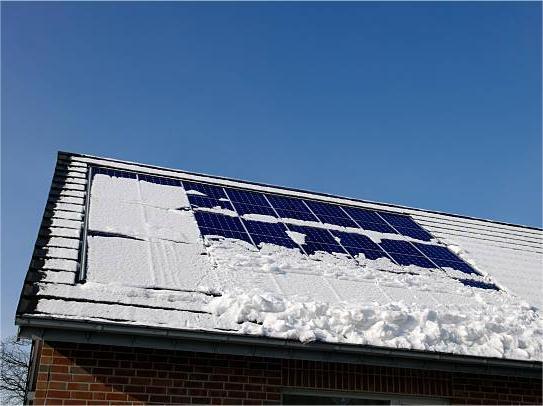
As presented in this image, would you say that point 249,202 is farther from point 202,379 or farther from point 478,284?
point 202,379

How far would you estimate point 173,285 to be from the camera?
20.5ft

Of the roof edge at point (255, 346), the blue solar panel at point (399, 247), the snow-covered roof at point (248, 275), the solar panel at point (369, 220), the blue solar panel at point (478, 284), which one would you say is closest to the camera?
the roof edge at point (255, 346)

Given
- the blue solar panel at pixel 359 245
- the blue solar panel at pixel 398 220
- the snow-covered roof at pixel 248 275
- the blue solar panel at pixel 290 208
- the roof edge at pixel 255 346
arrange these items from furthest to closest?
the blue solar panel at pixel 398 220 < the blue solar panel at pixel 290 208 < the blue solar panel at pixel 359 245 < the snow-covered roof at pixel 248 275 < the roof edge at pixel 255 346

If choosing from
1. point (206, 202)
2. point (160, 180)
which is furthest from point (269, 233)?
point (160, 180)

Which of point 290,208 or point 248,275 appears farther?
point 290,208

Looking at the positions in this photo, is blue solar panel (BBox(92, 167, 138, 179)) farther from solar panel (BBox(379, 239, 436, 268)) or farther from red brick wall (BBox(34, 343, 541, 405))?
red brick wall (BBox(34, 343, 541, 405))

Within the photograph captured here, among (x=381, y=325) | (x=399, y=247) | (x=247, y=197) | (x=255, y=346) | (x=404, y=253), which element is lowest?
(x=255, y=346)

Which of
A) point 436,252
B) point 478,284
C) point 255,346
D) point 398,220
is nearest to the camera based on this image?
point 255,346

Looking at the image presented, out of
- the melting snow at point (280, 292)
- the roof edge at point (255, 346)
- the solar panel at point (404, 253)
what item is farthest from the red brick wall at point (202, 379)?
the solar panel at point (404, 253)

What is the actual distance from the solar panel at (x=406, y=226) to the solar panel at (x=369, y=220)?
174 millimetres

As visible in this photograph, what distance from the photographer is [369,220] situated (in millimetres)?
10922

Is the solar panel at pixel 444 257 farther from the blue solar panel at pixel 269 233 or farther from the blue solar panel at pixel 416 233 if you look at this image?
the blue solar panel at pixel 269 233

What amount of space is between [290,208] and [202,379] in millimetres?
5132

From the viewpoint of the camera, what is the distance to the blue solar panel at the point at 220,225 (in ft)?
26.9
